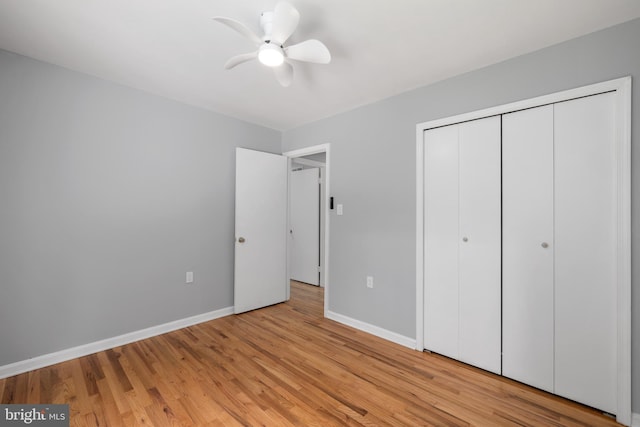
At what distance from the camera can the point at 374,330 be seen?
2859 millimetres

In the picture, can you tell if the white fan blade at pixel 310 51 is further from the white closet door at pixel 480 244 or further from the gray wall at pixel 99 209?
the gray wall at pixel 99 209

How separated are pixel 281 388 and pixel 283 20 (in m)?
2.36

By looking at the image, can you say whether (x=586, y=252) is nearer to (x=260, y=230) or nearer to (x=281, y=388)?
(x=281, y=388)

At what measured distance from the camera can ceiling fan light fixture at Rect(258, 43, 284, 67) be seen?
5.44ft

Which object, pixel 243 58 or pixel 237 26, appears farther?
pixel 243 58

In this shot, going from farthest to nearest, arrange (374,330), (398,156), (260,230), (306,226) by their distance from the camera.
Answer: (306,226) → (260,230) → (374,330) → (398,156)

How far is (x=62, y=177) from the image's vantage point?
229 centimetres

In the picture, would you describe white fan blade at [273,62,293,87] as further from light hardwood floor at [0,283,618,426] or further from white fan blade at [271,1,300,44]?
light hardwood floor at [0,283,618,426]

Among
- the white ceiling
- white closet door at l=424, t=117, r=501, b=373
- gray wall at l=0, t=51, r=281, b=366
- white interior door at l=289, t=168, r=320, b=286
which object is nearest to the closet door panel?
white closet door at l=424, t=117, r=501, b=373

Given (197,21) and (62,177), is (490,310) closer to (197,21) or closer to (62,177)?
(197,21)

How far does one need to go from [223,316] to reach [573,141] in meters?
3.69

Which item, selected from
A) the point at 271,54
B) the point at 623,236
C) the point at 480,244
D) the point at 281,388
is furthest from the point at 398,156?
the point at 281,388

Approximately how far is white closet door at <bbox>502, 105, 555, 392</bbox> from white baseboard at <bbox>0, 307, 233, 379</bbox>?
9.84 ft

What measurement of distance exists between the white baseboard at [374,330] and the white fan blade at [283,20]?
267cm
